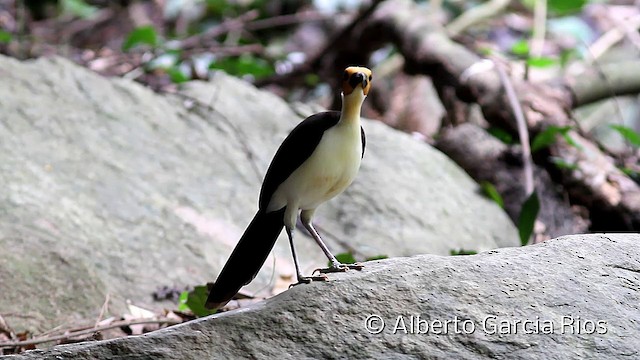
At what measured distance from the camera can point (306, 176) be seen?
2.27 metres

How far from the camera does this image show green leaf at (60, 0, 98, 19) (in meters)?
8.29

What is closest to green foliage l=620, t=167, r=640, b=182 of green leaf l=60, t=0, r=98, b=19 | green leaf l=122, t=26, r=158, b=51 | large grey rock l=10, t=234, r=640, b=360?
large grey rock l=10, t=234, r=640, b=360

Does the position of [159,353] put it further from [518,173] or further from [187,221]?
[518,173]

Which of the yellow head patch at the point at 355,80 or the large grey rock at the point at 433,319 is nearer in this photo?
the large grey rock at the point at 433,319

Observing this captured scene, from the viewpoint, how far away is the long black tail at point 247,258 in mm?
2389

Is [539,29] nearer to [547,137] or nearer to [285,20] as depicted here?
[547,137]

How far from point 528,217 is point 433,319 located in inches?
83.1

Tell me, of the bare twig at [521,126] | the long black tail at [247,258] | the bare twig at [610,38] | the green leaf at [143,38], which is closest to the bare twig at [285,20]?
the green leaf at [143,38]

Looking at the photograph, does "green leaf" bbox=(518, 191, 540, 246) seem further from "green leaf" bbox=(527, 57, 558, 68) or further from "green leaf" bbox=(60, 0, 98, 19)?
"green leaf" bbox=(60, 0, 98, 19)

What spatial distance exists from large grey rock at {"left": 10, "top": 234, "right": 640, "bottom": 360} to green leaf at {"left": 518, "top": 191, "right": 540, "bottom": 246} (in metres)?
1.71

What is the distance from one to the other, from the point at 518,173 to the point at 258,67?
6.71 feet

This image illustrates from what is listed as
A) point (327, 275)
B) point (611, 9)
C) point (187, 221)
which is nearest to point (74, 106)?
point (187, 221)

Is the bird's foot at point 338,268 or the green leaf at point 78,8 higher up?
the bird's foot at point 338,268

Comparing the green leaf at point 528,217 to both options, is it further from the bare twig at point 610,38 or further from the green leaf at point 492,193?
the bare twig at point 610,38
